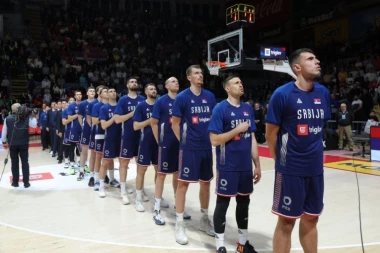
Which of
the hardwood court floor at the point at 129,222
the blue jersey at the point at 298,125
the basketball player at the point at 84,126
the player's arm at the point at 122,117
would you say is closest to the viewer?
the blue jersey at the point at 298,125

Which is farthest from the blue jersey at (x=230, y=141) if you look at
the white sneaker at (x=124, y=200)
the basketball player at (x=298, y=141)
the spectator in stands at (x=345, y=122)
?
the spectator in stands at (x=345, y=122)

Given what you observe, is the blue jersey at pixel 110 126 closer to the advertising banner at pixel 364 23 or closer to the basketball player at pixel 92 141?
the basketball player at pixel 92 141

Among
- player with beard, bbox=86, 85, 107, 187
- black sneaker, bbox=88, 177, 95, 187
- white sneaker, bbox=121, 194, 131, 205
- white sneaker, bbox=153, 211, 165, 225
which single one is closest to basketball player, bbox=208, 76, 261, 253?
white sneaker, bbox=153, 211, 165, 225

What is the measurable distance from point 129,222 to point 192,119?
1.66 meters

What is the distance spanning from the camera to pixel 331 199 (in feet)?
19.3

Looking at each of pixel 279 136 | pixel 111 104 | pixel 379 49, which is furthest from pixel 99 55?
pixel 279 136

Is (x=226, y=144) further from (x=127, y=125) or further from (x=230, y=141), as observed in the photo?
(x=127, y=125)

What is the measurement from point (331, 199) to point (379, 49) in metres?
13.5

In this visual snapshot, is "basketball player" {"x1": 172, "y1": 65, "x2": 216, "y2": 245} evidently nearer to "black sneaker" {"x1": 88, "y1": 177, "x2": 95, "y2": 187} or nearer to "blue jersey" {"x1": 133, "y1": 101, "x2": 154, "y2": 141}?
"blue jersey" {"x1": 133, "y1": 101, "x2": 154, "y2": 141}

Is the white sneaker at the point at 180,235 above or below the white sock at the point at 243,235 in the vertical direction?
below

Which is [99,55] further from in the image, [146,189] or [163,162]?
[163,162]

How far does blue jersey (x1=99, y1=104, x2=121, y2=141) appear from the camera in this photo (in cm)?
619

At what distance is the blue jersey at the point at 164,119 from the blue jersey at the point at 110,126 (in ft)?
5.15

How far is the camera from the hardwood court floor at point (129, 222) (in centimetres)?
404
